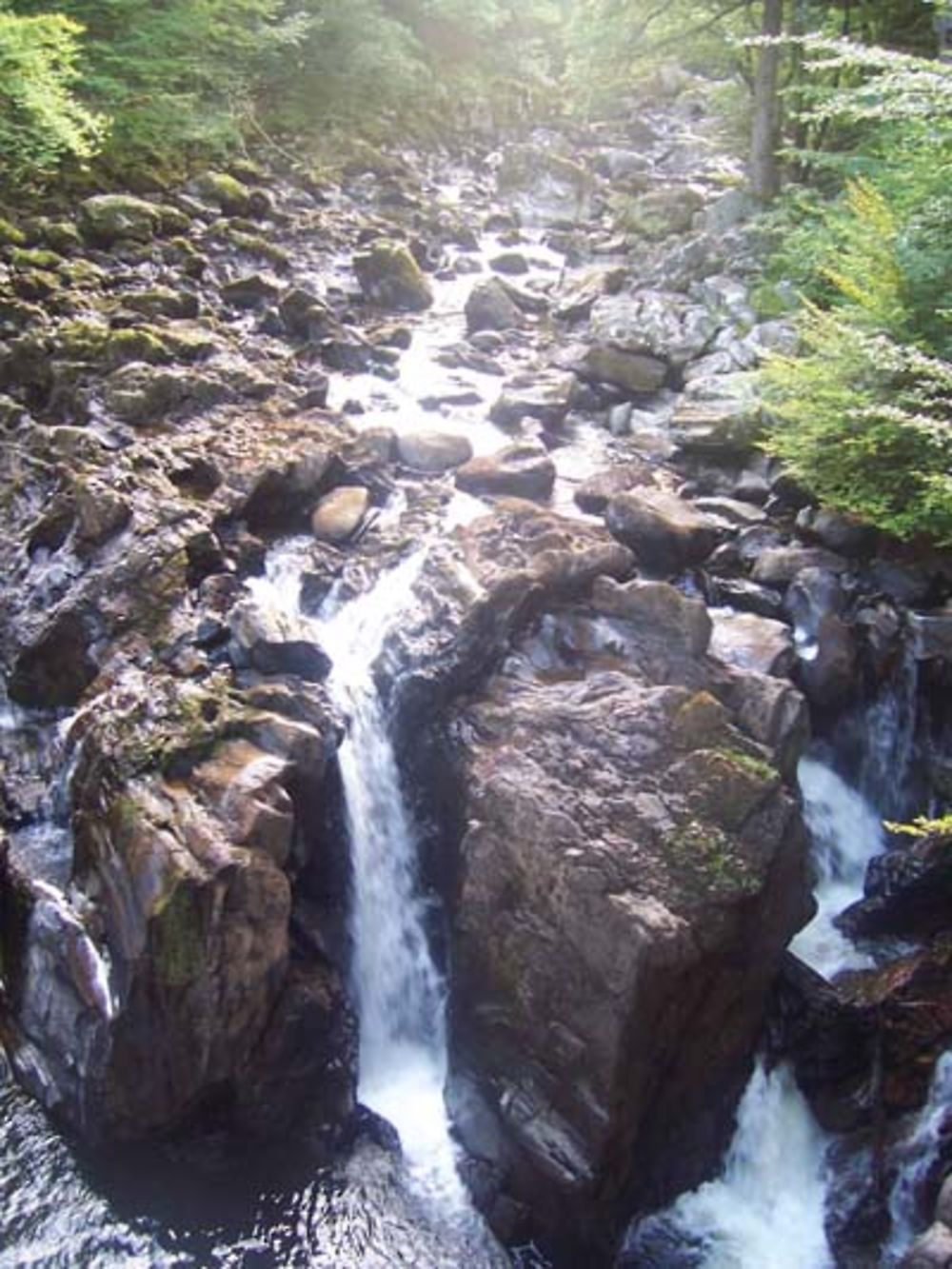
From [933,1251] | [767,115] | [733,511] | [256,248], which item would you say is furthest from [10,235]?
[933,1251]

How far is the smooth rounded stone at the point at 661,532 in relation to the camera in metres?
10.5

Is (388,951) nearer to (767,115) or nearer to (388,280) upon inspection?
(388,280)

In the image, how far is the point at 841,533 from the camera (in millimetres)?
10297

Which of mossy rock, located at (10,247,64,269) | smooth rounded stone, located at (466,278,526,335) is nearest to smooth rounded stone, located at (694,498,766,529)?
smooth rounded stone, located at (466,278,526,335)

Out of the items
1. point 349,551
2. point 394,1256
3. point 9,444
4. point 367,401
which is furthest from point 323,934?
point 367,401

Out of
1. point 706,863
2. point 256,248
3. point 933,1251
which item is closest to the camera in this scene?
point 933,1251

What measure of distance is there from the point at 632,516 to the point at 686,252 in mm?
9042

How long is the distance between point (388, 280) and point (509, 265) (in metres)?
3.56

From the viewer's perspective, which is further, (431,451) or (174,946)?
(431,451)

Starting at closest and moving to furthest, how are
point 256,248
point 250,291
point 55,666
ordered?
point 55,666, point 250,291, point 256,248

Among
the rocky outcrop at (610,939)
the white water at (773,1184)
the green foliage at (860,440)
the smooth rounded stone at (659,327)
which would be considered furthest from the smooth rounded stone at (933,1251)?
the smooth rounded stone at (659,327)

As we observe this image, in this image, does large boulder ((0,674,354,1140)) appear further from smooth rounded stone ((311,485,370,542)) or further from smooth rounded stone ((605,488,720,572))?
smooth rounded stone ((605,488,720,572))

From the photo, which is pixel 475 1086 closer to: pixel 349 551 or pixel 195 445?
pixel 349 551

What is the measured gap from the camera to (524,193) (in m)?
23.4
